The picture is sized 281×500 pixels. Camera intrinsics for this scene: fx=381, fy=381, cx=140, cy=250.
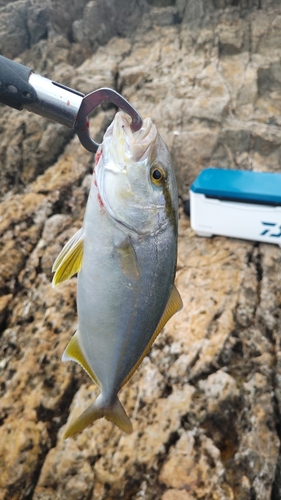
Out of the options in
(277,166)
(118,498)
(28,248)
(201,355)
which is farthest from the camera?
(277,166)

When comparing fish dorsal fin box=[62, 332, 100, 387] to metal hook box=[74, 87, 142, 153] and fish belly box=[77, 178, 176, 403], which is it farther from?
metal hook box=[74, 87, 142, 153]

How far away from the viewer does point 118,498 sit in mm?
2057

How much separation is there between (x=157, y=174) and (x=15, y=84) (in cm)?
62

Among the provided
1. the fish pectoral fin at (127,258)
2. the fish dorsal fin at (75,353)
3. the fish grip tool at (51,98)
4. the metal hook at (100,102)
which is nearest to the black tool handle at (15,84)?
the fish grip tool at (51,98)

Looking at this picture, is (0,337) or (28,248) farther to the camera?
(28,248)

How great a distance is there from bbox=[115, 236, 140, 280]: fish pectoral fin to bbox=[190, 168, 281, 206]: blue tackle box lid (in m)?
1.97

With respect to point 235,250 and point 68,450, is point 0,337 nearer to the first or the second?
point 68,450

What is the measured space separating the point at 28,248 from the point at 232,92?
2691mm

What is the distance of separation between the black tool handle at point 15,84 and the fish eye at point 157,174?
20.6 inches

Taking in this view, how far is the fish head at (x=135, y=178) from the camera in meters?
1.25

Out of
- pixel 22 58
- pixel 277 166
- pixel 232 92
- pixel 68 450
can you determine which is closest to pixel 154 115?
pixel 232 92

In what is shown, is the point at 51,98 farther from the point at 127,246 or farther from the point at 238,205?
the point at 238,205

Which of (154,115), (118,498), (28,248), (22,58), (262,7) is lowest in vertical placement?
(118,498)

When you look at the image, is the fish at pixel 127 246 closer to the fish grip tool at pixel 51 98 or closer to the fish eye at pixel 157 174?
the fish eye at pixel 157 174
